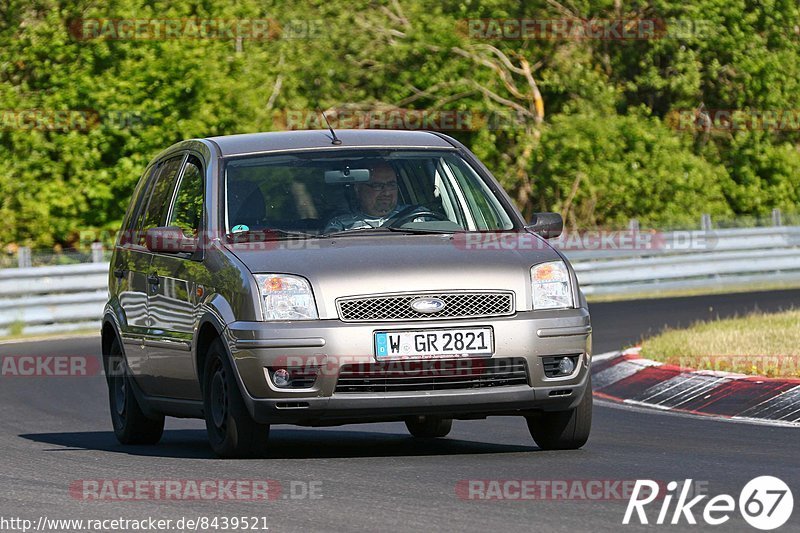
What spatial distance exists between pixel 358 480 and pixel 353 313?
37.1 inches

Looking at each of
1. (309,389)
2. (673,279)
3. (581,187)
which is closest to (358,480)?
(309,389)

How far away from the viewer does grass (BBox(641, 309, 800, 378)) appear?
1262cm

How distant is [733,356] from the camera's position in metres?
13.2

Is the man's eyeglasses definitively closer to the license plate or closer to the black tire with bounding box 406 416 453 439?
the license plate

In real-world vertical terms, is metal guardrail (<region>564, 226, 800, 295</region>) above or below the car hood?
below

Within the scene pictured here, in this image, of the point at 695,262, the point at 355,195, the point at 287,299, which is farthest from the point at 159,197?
the point at 695,262

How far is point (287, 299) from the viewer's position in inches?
340

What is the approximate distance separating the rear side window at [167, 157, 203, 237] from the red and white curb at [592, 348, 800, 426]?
369 centimetres

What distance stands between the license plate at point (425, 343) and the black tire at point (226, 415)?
0.80 m

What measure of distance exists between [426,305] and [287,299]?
68 centimetres
